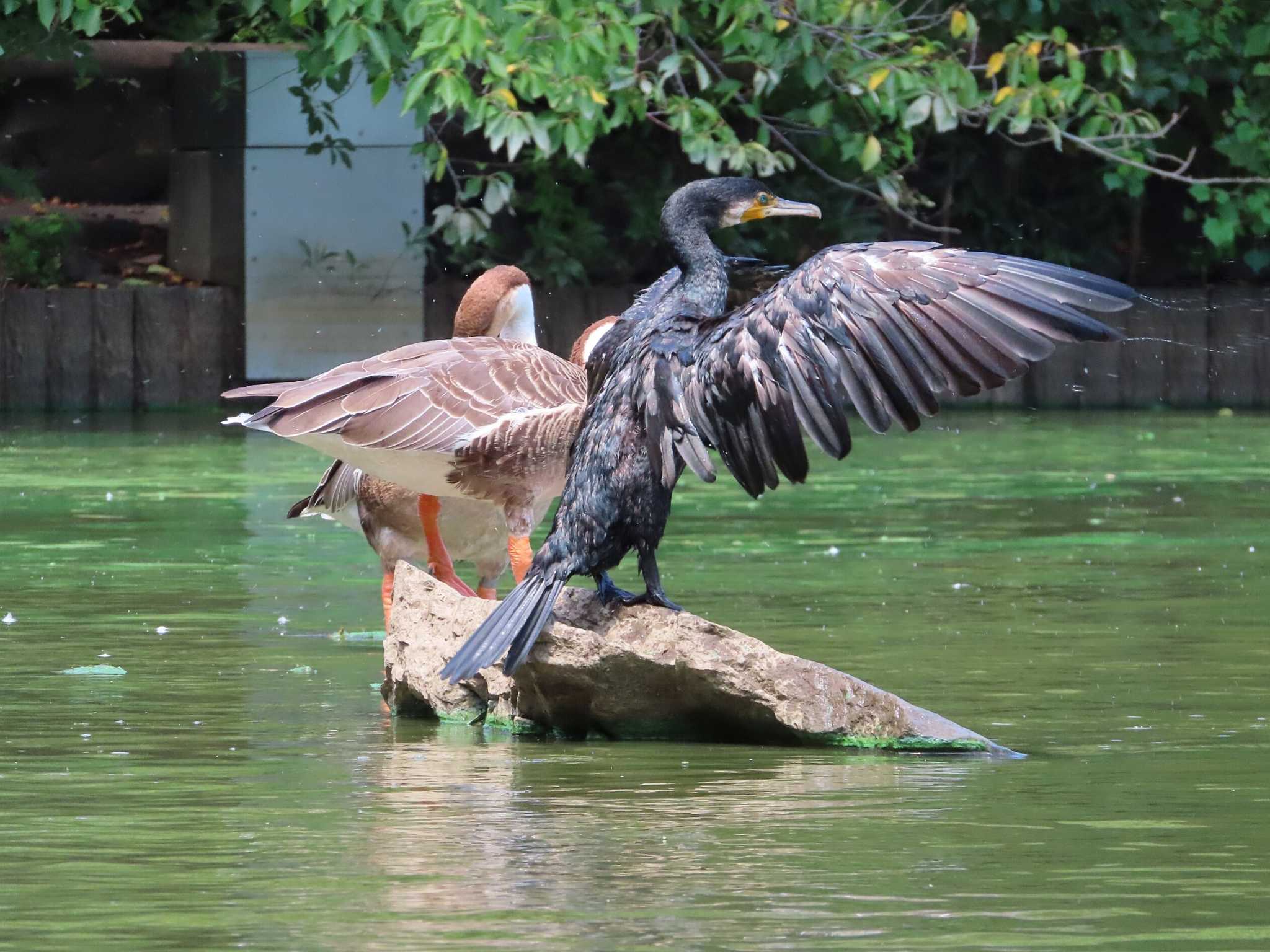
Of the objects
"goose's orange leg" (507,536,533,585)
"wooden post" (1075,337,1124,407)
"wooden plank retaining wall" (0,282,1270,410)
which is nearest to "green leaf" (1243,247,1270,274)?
"wooden plank retaining wall" (0,282,1270,410)

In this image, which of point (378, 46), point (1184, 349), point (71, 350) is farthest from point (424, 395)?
point (1184, 349)

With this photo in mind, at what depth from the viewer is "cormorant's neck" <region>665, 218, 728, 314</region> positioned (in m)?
6.93

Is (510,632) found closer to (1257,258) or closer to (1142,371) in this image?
(1142,371)

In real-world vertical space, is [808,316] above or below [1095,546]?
above

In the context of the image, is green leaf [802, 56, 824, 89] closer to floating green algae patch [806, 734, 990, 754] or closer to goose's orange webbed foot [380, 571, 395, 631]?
goose's orange webbed foot [380, 571, 395, 631]

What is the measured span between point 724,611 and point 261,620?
1.66m

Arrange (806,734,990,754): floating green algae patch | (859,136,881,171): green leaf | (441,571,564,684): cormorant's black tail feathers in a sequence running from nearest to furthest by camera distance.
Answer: (806,734,990,754): floating green algae patch
(441,571,564,684): cormorant's black tail feathers
(859,136,881,171): green leaf

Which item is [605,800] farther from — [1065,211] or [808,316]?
[1065,211]

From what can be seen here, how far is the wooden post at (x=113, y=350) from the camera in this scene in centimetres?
1892

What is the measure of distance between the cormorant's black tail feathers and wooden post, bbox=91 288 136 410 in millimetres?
13014

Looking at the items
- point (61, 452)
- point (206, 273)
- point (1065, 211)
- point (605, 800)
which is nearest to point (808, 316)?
point (605, 800)

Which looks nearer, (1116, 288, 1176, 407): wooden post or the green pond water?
the green pond water

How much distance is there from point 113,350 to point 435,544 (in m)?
11.4

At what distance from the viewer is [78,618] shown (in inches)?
339
